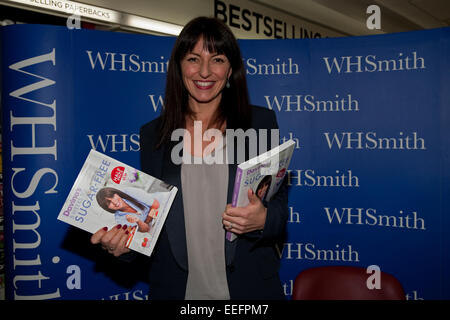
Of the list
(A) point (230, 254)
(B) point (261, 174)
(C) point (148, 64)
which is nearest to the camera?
(B) point (261, 174)

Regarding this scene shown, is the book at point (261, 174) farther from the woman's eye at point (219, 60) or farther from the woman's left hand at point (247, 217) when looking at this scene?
the woman's eye at point (219, 60)

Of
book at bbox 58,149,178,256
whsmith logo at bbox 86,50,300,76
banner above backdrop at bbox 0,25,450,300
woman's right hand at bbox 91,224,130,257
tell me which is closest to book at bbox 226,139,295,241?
book at bbox 58,149,178,256

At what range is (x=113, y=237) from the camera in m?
1.34

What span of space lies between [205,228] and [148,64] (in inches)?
60.8

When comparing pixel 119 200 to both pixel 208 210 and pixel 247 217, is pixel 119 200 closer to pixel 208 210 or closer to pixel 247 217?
pixel 208 210

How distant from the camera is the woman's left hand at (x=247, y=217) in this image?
129 cm

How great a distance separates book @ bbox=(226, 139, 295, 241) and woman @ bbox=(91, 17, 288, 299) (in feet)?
0.14

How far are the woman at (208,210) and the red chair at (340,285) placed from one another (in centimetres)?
26

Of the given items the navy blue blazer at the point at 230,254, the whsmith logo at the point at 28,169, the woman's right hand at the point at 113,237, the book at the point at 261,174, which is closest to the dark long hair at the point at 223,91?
the navy blue blazer at the point at 230,254

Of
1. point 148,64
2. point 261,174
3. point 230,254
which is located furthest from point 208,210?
point 148,64

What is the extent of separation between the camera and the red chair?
159 centimetres

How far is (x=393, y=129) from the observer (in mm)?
2572
